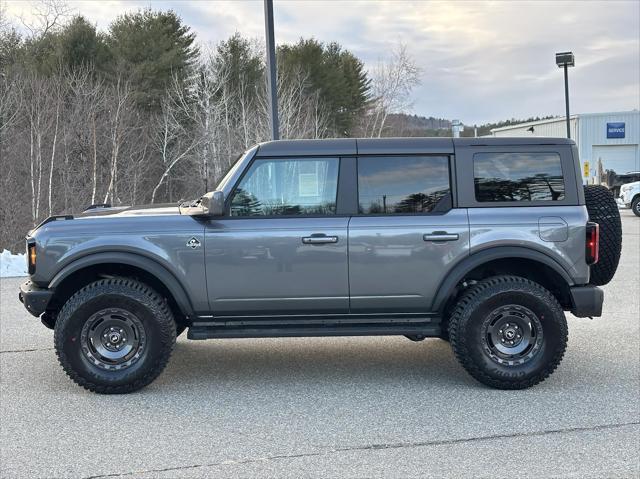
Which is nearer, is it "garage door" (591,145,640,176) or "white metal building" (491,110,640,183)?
"white metal building" (491,110,640,183)

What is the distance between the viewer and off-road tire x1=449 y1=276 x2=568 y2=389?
5109mm

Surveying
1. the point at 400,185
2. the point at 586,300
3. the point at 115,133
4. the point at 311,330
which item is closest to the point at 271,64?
the point at 400,185

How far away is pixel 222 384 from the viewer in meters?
5.36

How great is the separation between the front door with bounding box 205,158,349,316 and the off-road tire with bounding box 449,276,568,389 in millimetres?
964

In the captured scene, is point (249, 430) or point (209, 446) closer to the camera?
point (209, 446)

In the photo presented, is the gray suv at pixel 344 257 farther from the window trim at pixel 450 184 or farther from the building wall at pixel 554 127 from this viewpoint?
the building wall at pixel 554 127

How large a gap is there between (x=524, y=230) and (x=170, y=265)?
2827mm

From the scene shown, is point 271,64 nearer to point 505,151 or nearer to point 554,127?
point 505,151

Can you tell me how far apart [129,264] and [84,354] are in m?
0.79

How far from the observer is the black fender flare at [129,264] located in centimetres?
509

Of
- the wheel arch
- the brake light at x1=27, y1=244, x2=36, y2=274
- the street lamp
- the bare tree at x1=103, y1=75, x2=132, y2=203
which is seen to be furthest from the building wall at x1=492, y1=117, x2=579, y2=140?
the brake light at x1=27, y1=244, x2=36, y2=274

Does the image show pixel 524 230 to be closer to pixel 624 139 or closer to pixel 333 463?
pixel 333 463

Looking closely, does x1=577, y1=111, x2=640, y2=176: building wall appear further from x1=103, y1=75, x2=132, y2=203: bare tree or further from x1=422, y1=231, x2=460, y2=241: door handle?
x1=422, y1=231, x2=460, y2=241: door handle

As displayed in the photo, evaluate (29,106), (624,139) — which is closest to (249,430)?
(29,106)
